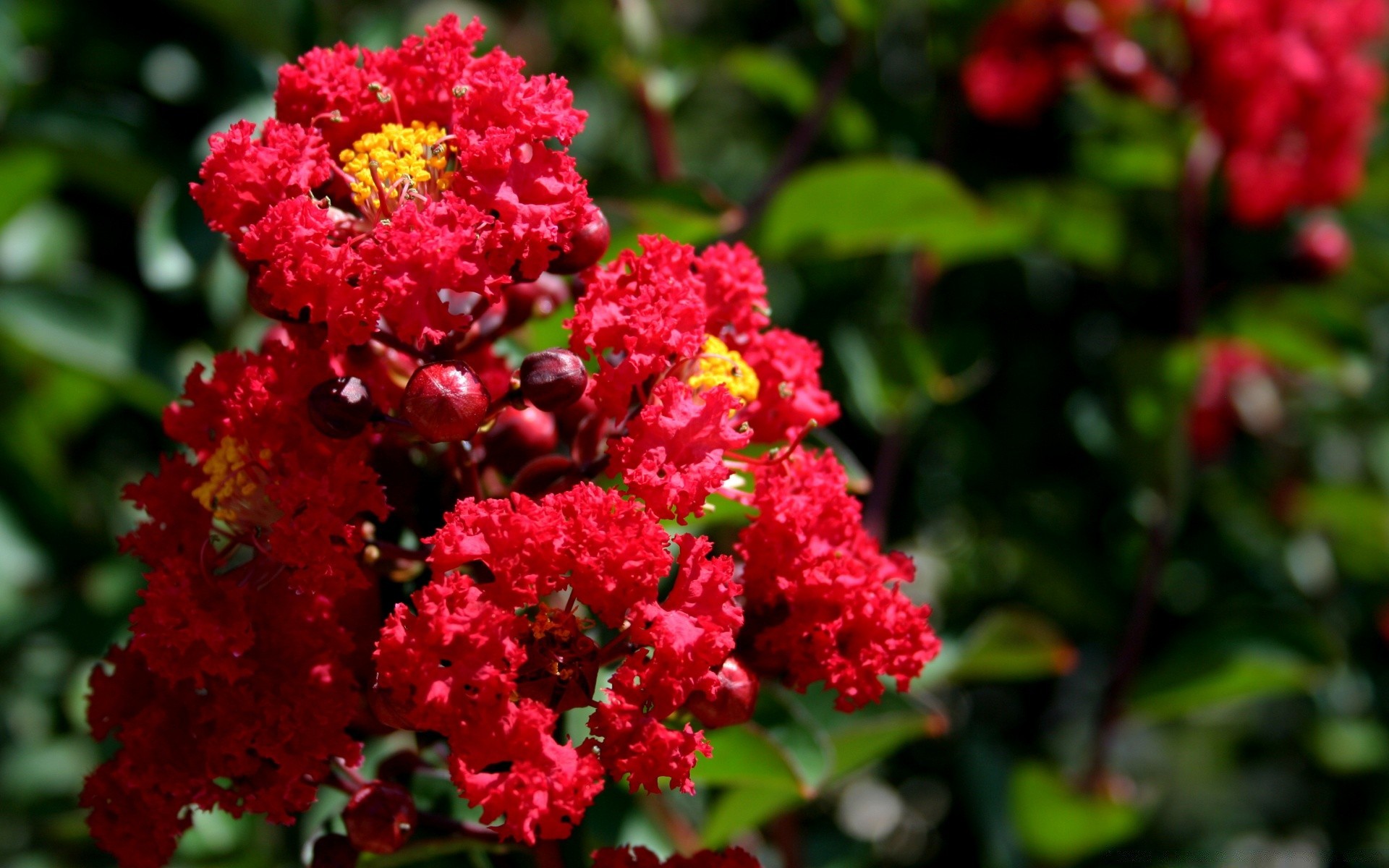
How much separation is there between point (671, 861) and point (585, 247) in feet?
1.57

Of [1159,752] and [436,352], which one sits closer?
[436,352]

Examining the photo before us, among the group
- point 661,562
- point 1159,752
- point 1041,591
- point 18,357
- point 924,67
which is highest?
point 661,562

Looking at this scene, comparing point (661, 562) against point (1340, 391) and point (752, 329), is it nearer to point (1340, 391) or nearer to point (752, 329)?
point (752, 329)

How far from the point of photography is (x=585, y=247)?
938mm

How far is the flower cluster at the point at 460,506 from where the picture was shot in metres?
0.79

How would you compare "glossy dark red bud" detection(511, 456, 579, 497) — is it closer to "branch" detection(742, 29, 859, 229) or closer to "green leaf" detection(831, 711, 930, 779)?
"green leaf" detection(831, 711, 930, 779)

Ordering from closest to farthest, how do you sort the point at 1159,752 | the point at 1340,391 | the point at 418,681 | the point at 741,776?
the point at 418,681 → the point at 741,776 → the point at 1340,391 → the point at 1159,752

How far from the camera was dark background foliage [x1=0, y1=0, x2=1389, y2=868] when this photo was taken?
1.71 m

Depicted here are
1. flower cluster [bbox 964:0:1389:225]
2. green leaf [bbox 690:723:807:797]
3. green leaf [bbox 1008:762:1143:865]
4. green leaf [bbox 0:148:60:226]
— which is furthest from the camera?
Answer: flower cluster [bbox 964:0:1389:225]

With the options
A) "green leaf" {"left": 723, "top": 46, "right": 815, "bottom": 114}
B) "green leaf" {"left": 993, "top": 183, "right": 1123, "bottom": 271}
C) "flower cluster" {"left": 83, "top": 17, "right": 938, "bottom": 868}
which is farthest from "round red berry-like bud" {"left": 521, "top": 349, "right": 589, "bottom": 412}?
"green leaf" {"left": 993, "top": 183, "right": 1123, "bottom": 271}

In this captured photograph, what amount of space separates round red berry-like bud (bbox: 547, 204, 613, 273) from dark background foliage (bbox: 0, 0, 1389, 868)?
0.45 meters

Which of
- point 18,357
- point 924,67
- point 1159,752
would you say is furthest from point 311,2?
point 1159,752

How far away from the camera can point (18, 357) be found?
6.33 ft

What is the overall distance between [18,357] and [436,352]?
1372mm
